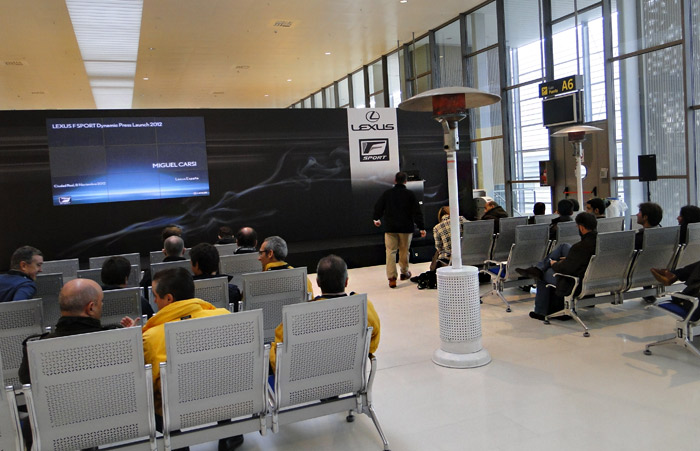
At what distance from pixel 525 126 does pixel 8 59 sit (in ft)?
41.3

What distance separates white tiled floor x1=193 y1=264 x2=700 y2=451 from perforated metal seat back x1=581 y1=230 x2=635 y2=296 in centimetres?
42

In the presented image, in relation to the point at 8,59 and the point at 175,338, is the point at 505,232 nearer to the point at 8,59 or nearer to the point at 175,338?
the point at 175,338

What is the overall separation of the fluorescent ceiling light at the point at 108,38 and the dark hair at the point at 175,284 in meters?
8.87

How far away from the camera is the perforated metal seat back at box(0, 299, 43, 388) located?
136 inches

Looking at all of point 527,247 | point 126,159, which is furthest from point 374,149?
point 527,247

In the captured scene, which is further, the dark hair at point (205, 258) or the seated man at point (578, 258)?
the seated man at point (578, 258)

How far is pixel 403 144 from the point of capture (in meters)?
11.9

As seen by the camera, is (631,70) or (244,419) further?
(631,70)

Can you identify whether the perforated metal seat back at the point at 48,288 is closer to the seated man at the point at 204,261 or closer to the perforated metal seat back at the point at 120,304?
the perforated metal seat back at the point at 120,304

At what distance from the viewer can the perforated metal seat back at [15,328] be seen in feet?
11.4

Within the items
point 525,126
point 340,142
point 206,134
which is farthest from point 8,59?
point 525,126

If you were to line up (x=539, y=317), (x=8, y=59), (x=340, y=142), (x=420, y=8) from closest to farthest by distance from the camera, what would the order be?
(x=539, y=317), (x=340, y=142), (x=420, y=8), (x=8, y=59)

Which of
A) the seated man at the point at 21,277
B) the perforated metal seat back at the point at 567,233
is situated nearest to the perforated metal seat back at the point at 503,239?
the perforated metal seat back at the point at 567,233

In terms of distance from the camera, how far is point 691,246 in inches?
214
